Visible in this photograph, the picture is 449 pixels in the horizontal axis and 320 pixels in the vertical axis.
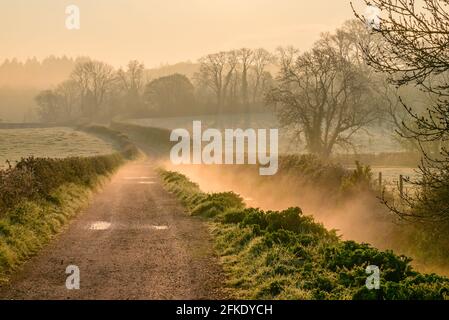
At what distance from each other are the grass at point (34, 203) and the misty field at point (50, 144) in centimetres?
4116

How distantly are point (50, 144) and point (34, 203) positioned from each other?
231 feet

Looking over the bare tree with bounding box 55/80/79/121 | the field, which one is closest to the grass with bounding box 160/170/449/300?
the field

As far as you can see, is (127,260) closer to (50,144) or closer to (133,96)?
(50,144)

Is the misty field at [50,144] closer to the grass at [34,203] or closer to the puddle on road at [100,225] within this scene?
the grass at [34,203]

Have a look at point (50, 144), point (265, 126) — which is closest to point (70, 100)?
point (50, 144)

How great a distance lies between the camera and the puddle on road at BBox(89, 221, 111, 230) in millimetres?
18859

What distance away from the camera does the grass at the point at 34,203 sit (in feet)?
45.9

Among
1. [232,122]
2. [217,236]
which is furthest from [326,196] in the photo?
[232,122]

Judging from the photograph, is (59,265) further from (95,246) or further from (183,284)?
(183,284)

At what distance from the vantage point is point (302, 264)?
12039mm

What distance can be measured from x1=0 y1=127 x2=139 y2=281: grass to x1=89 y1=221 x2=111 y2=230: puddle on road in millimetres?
1004

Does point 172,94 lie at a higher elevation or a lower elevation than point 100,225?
higher

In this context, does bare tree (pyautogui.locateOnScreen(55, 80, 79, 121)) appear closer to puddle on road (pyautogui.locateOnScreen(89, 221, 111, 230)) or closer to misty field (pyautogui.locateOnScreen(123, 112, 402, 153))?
misty field (pyautogui.locateOnScreen(123, 112, 402, 153))
